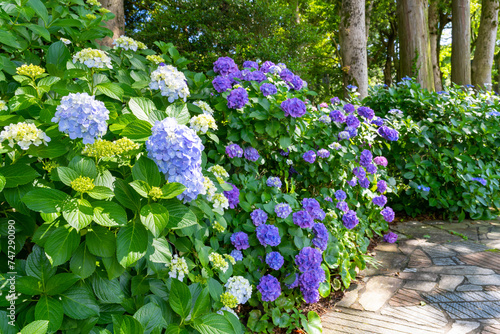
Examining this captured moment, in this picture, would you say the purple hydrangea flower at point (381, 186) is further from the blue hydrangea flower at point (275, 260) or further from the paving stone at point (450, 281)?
the blue hydrangea flower at point (275, 260)

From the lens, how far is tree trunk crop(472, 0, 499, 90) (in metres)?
7.96

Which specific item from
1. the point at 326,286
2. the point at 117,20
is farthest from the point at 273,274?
the point at 117,20

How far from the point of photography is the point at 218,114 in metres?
2.56

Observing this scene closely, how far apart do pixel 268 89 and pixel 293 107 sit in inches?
9.5

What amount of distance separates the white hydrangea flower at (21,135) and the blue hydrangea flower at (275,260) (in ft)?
4.77

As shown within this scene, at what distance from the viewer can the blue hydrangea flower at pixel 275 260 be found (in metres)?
2.08

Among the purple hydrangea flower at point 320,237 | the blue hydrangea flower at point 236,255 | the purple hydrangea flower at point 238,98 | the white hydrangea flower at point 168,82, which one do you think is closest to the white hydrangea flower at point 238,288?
the blue hydrangea flower at point 236,255

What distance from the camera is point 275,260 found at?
210cm

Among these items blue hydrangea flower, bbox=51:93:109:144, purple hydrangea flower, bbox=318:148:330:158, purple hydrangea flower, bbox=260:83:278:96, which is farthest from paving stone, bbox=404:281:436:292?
blue hydrangea flower, bbox=51:93:109:144

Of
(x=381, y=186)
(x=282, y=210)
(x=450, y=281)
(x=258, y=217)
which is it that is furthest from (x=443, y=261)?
(x=258, y=217)

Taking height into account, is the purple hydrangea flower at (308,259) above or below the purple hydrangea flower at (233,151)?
below

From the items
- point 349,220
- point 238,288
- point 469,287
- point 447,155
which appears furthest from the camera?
point 447,155

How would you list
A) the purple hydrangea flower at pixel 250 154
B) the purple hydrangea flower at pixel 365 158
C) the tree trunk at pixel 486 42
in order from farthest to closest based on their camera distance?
the tree trunk at pixel 486 42 < the purple hydrangea flower at pixel 365 158 < the purple hydrangea flower at pixel 250 154

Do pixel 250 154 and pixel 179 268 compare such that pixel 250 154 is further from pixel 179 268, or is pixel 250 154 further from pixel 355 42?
pixel 355 42
